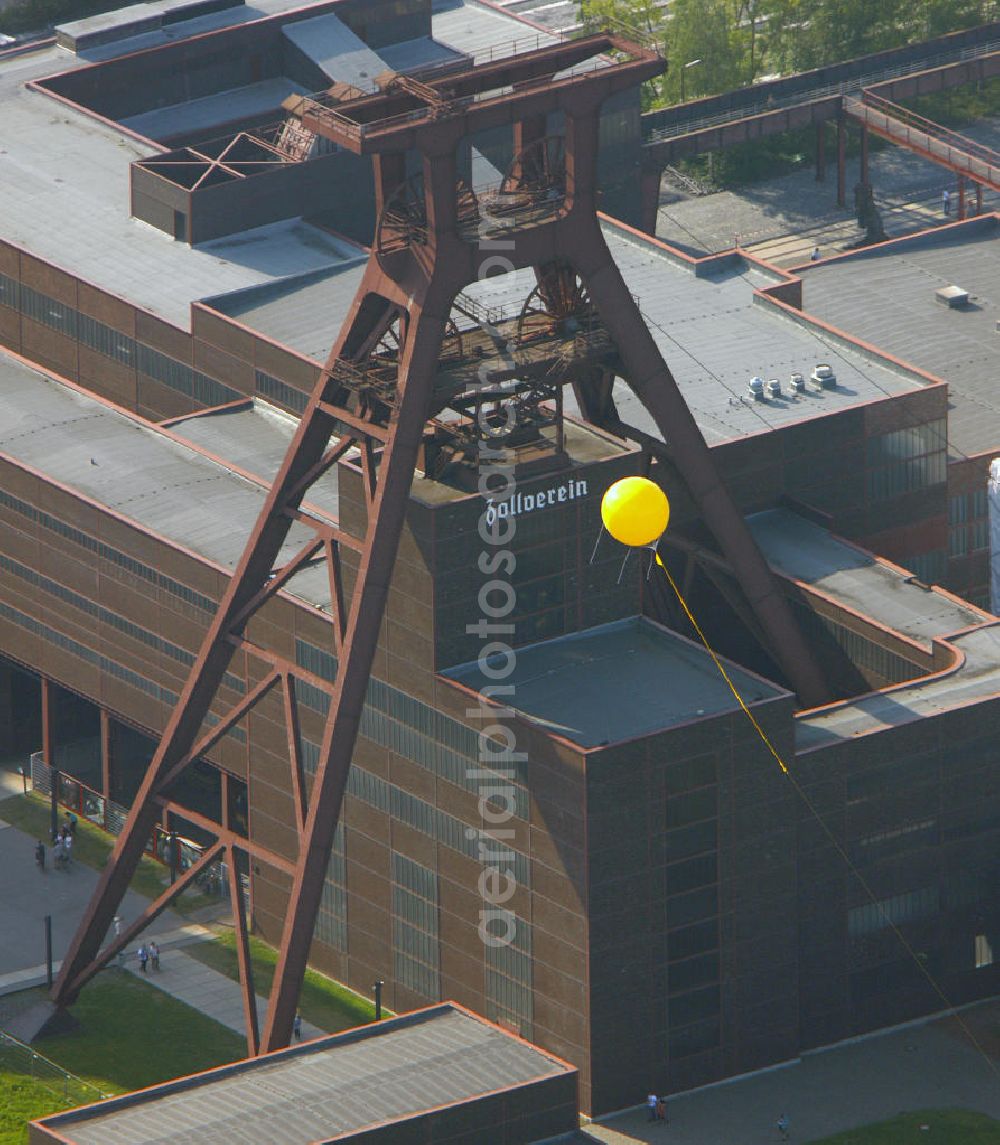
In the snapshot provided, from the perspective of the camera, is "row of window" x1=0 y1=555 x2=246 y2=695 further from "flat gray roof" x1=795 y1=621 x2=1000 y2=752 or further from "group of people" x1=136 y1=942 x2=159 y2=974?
"flat gray roof" x1=795 y1=621 x2=1000 y2=752

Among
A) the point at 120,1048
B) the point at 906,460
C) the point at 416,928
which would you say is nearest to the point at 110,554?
the point at 120,1048

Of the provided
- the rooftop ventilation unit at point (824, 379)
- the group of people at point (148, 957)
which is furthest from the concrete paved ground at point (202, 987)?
the rooftop ventilation unit at point (824, 379)

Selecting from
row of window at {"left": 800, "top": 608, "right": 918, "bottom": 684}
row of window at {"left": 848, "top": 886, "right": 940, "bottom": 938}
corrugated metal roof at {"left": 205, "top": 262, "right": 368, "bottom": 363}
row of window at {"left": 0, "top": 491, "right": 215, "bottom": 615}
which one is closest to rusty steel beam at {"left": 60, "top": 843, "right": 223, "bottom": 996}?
row of window at {"left": 0, "top": 491, "right": 215, "bottom": 615}

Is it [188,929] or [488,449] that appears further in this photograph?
[188,929]

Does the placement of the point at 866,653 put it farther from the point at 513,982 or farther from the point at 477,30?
the point at 477,30

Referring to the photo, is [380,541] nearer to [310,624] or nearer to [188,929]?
[310,624]

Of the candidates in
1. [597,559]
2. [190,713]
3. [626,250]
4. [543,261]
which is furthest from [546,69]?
[626,250]
